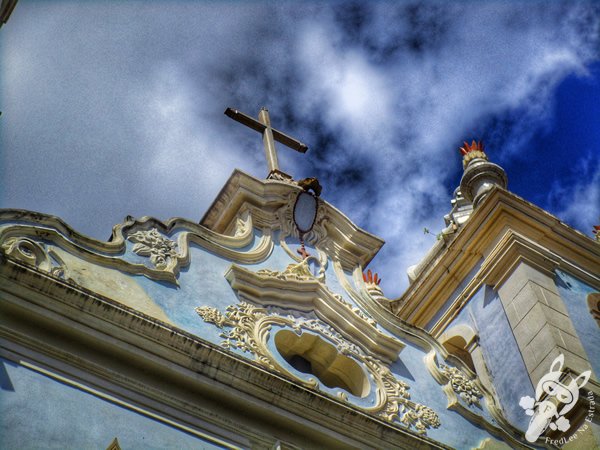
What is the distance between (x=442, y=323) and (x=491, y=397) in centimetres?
345

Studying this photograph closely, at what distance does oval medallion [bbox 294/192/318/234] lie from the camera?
46.1 feet

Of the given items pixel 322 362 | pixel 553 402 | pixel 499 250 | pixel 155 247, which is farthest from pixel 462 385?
pixel 155 247

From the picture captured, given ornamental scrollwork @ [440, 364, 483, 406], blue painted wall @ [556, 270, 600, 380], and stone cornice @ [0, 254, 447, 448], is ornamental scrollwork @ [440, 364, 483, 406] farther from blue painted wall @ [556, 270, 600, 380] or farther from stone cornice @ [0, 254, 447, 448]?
stone cornice @ [0, 254, 447, 448]

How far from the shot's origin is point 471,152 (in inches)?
746

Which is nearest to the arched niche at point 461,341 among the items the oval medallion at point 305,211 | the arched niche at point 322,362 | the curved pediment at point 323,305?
the curved pediment at point 323,305

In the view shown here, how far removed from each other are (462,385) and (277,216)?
3.10 metres

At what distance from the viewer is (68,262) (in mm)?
11047

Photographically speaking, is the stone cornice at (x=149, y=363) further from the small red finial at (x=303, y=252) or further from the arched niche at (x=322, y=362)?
the small red finial at (x=303, y=252)

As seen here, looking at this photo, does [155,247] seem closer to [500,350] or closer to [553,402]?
[553,402]

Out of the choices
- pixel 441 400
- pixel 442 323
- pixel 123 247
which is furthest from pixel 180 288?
pixel 442 323

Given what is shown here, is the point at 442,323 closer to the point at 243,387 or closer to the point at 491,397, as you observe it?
the point at 491,397

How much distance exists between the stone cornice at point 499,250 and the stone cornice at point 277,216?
7.19ft

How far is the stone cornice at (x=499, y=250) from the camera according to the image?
618 inches

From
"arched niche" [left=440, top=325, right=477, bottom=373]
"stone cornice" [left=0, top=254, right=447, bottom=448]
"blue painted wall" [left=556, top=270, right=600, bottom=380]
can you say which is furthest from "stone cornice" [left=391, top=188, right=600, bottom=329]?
"stone cornice" [left=0, top=254, right=447, bottom=448]
